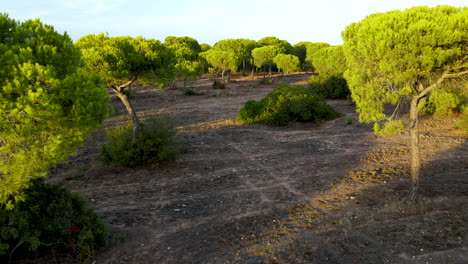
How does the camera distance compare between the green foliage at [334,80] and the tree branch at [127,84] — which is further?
the green foliage at [334,80]

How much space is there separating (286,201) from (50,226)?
17.7ft

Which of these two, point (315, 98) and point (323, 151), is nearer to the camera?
point (323, 151)

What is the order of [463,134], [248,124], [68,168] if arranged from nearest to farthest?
[68,168] → [463,134] → [248,124]

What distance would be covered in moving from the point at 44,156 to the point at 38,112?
0.89m

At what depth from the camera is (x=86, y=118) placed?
498 centimetres

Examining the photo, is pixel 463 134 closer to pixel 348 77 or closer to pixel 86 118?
pixel 348 77

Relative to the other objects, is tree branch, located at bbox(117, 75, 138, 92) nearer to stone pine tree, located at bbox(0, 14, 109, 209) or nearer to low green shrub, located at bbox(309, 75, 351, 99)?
stone pine tree, located at bbox(0, 14, 109, 209)

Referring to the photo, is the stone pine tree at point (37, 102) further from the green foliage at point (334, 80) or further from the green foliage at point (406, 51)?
the green foliage at point (334, 80)

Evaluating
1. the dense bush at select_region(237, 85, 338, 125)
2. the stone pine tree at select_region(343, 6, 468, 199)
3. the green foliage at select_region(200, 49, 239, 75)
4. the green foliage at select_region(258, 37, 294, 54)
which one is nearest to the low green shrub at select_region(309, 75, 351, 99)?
the dense bush at select_region(237, 85, 338, 125)

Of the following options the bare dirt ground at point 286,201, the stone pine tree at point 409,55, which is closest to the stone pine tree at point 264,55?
the bare dirt ground at point 286,201

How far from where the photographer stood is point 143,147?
11109 millimetres

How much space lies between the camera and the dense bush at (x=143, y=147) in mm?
10948

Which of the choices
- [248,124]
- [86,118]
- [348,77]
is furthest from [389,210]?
[248,124]

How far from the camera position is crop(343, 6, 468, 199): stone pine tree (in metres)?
6.03
